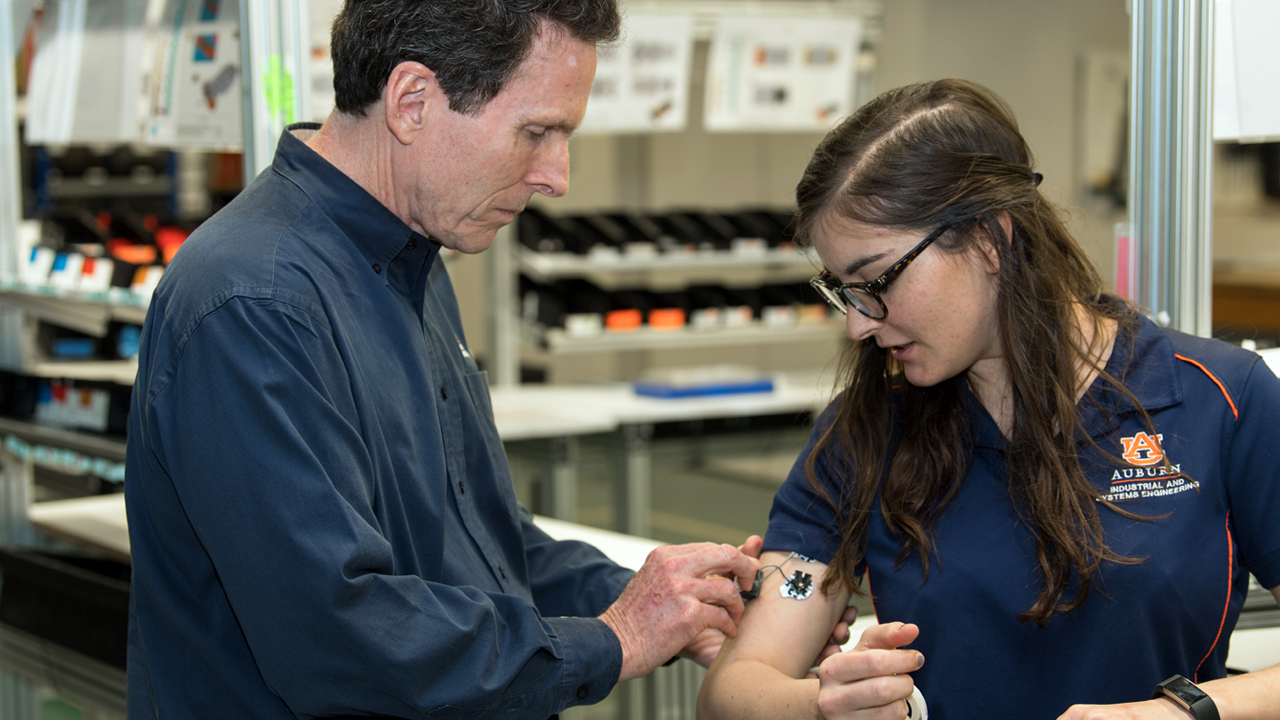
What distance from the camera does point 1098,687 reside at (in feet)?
4.82

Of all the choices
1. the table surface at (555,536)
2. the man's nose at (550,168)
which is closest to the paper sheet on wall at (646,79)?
the table surface at (555,536)

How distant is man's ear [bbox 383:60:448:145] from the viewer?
1.35 metres

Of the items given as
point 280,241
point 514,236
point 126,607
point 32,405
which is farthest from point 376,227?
point 514,236

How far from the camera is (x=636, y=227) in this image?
5.38 metres

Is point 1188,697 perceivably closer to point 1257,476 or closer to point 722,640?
point 1257,476

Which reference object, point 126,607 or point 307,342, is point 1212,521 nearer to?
point 307,342

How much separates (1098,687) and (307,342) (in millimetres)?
1066

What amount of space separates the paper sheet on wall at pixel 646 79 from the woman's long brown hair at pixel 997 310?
12.0 feet

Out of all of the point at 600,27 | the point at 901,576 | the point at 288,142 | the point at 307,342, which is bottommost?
the point at 901,576

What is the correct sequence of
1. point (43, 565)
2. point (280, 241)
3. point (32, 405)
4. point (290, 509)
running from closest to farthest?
point (290, 509)
point (280, 241)
point (43, 565)
point (32, 405)

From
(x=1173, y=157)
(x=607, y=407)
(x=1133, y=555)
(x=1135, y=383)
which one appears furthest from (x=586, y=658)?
(x=607, y=407)

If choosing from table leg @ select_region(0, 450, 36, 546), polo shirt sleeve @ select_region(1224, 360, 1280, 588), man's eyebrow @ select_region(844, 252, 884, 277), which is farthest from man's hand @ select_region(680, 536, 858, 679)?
table leg @ select_region(0, 450, 36, 546)

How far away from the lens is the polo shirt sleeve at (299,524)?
1194 millimetres

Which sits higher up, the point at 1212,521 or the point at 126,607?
the point at 1212,521
